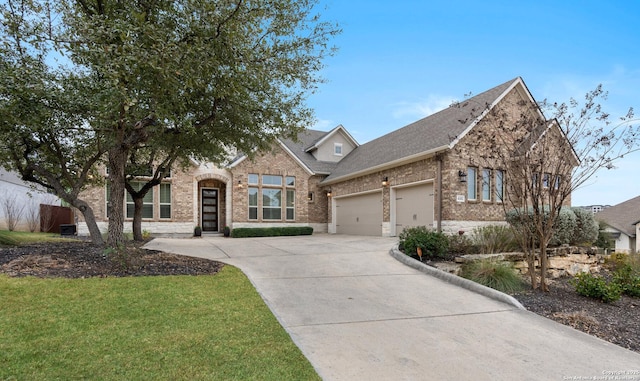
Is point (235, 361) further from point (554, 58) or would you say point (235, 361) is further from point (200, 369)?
point (554, 58)

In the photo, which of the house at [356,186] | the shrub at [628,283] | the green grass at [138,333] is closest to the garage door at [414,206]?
the house at [356,186]

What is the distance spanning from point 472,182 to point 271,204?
10.2 m

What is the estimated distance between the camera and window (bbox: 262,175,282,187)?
19.2m

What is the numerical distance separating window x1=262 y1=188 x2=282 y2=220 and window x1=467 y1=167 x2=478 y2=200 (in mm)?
9858

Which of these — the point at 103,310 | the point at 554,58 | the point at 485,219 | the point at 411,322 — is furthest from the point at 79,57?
the point at 485,219

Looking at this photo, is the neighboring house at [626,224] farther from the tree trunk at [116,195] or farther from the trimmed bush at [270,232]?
the tree trunk at [116,195]

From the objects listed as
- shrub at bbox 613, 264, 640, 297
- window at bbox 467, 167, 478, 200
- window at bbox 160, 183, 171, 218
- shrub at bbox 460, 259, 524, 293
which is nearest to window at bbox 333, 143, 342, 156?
window at bbox 160, 183, 171, 218

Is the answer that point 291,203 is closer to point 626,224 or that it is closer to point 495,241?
point 495,241

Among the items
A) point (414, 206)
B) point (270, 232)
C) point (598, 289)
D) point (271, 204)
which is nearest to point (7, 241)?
point (270, 232)

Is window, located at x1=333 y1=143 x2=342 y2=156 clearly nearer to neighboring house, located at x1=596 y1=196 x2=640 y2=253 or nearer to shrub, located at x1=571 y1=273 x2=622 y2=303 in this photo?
neighboring house, located at x1=596 y1=196 x2=640 y2=253

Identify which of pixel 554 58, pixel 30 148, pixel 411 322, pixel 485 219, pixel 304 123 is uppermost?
pixel 554 58

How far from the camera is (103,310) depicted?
461cm

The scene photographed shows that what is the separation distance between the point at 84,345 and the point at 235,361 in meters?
1.58

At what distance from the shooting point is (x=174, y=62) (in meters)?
5.75
